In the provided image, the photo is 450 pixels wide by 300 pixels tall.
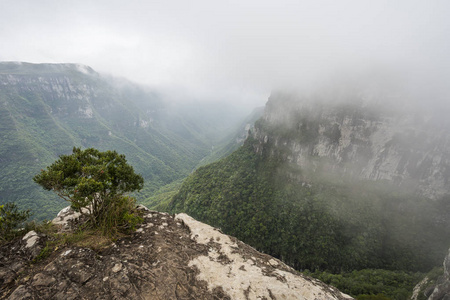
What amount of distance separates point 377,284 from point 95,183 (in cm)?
6263

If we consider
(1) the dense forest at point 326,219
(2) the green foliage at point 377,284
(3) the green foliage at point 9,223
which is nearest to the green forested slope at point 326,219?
(1) the dense forest at point 326,219

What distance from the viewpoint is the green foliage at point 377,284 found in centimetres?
3772

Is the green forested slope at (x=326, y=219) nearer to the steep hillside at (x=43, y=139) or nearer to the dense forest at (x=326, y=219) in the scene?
the dense forest at (x=326, y=219)

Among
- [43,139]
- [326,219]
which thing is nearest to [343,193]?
[326,219]

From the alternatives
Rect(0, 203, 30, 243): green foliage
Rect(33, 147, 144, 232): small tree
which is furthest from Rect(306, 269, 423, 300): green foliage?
Rect(0, 203, 30, 243): green foliage

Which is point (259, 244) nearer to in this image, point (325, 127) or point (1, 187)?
point (325, 127)

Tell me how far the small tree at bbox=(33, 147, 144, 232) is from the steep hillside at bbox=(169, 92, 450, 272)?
60.5 m

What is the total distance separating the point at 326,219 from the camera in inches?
2470

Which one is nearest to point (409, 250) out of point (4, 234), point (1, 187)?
point (4, 234)

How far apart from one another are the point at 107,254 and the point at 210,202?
68941 millimetres

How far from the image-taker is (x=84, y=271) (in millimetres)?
5211

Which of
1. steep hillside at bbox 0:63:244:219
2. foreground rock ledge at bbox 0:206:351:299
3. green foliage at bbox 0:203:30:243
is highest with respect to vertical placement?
green foliage at bbox 0:203:30:243

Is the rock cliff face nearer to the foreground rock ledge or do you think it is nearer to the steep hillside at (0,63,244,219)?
the foreground rock ledge

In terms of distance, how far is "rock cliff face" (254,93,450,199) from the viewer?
6431 cm
